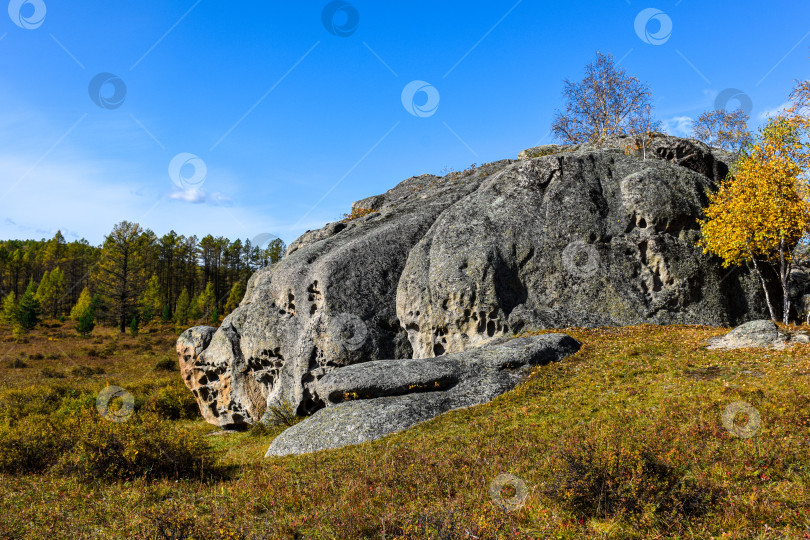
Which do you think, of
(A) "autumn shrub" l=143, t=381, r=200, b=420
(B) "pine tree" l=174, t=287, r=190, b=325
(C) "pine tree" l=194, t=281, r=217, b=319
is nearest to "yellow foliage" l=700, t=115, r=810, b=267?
(A) "autumn shrub" l=143, t=381, r=200, b=420

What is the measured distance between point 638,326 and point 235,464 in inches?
673

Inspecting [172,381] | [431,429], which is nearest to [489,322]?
[431,429]

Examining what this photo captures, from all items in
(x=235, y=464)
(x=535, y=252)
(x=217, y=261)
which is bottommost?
(x=235, y=464)

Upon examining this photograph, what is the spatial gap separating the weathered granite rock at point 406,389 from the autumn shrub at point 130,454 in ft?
10.8

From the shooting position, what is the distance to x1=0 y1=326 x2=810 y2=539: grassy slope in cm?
738

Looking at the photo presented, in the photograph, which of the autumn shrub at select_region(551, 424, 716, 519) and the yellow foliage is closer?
the autumn shrub at select_region(551, 424, 716, 519)

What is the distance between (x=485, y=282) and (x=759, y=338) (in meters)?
10.5

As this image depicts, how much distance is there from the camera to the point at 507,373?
17.6 m

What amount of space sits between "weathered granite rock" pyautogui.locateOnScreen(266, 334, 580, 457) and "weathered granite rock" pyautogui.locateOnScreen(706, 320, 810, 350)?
16.2 feet

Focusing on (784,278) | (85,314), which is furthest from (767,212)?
(85,314)

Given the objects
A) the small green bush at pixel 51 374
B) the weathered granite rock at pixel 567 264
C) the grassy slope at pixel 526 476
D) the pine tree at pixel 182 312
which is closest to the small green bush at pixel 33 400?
the small green bush at pixel 51 374

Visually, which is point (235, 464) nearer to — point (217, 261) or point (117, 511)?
point (117, 511)

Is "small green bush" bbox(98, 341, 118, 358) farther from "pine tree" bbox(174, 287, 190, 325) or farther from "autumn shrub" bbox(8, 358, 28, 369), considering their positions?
"pine tree" bbox(174, 287, 190, 325)

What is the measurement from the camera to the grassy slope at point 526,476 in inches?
291
